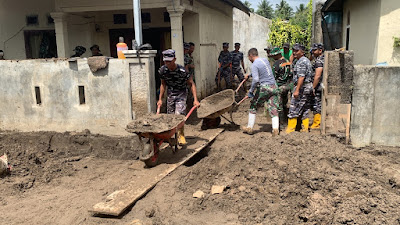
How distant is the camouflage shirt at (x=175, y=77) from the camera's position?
20.2ft

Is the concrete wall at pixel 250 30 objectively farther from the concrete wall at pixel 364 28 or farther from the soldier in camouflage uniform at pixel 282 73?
the soldier in camouflage uniform at pixel 282 73

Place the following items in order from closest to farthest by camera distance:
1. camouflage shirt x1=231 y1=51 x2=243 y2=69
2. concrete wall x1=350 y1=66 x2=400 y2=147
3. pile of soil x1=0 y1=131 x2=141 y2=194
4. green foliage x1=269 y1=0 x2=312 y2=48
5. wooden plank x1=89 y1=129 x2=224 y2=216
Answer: wooden plank x1=89 y1=129 x2=224 y2=216
pile of soil x1=0 y1=131 x2=141 y2=194
concrete wall x1=350 y1=66 x2=400 y2=147
camouflage shirt x1=231 y1=51 x2=243 y2=69
green foliage x1=269 y1=0 x2=312 y2=48

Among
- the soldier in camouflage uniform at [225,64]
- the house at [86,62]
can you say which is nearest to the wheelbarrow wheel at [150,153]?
the house at [86,62]

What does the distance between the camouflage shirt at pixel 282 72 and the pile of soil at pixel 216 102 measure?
1060mm

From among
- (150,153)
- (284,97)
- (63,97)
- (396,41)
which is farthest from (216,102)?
(396,41)

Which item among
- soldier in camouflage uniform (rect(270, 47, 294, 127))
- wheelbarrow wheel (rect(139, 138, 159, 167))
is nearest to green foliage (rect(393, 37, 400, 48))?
soldier in camouflage uniform (rect(270, 47, 294, 127))

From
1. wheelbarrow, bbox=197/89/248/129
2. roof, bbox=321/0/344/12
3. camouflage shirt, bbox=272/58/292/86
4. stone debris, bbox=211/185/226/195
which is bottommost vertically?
stone debris, bbox=211/185/226/195

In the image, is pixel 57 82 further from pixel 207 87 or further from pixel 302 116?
pixel 207 87

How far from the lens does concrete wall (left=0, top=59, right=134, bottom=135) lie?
6715 mm

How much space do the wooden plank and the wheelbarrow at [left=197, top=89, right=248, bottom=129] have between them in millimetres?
1714

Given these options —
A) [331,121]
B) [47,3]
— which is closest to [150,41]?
[47,3]

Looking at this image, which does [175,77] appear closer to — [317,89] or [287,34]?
[317,89]

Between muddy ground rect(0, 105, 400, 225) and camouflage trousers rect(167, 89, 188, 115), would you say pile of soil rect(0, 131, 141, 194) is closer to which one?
muddy ground rect(0, 105, 400, 225)

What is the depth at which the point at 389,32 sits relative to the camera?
7824 millimetres
